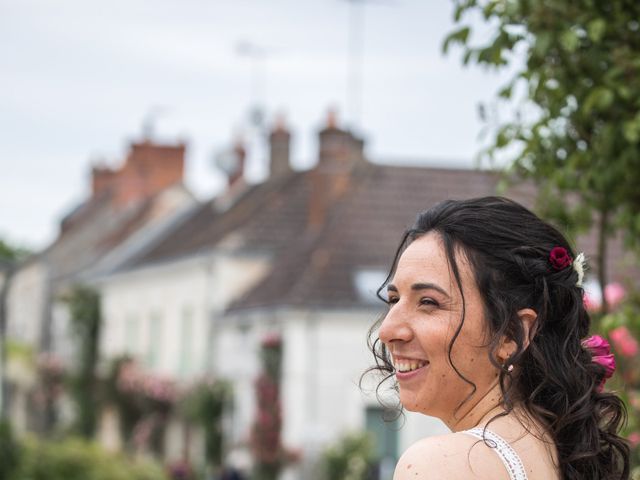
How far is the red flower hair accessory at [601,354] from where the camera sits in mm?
3104

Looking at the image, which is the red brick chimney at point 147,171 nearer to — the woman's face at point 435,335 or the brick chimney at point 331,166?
the brick chimney at point 331,166

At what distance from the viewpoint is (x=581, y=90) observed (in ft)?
21.1

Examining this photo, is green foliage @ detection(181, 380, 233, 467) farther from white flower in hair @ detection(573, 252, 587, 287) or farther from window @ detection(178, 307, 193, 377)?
white flower in hair @ detection(573, 252, 587, 287)

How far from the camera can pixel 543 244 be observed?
117 inches

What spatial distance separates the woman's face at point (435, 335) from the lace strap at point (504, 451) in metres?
0.15

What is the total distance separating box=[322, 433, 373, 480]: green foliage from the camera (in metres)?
28.0

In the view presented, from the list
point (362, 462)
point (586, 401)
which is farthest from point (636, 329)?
point (362, 462)

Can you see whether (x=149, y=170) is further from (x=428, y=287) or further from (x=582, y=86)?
(x=428, y=287)

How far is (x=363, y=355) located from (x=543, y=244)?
26017 millimetres

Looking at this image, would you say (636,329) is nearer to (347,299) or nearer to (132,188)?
(347,299)

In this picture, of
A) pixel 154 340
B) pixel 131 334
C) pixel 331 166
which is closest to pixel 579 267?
pixel 331 166

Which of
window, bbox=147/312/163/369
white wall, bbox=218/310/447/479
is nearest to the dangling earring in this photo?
white wall, bbox=218/310/447/479

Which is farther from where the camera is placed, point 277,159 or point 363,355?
point 277,159

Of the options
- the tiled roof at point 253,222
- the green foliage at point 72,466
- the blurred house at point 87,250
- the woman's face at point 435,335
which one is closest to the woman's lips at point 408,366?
the woman's face at point 435,335
